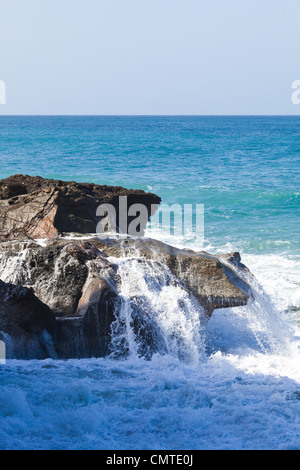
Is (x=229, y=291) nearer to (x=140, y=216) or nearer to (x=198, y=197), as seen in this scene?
(x=140, y=216)

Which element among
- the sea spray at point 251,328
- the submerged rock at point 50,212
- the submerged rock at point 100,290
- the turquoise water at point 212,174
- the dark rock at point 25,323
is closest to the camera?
the dark rock at point 25,323

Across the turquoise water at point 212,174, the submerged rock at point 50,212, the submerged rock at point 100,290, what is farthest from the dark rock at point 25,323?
the turquoise water at point 212,174

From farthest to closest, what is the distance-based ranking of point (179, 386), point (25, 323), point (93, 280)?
point (93, 280) < point (25, 323) < point (179, 386)

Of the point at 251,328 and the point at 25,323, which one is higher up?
the point at 25,323

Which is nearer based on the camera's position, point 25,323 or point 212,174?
point 25,323

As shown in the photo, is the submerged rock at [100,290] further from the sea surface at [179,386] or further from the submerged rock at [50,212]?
the submerged rock at [50,212]

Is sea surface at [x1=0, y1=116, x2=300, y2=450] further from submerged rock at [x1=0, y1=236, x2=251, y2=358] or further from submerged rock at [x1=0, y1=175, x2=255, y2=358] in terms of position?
submerged rock at [x1=0, y1=236, x2=251, y2=358]

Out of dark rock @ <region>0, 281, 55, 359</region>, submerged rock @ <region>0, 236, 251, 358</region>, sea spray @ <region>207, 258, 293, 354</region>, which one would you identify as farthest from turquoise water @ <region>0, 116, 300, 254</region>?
dark rock @ <region>0, 281, 55, 359</region>

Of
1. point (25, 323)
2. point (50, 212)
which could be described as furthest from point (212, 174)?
point (25, 323)

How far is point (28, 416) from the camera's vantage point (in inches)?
277

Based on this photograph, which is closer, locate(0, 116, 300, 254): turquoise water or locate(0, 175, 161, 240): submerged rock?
locate(0, 175, 161, 240): submerged rock

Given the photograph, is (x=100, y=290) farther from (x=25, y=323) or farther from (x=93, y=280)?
(x=25, y=323)

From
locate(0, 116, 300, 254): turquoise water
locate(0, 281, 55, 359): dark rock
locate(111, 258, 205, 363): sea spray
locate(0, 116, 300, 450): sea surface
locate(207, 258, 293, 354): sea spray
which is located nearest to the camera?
locate(0, 116, 300, 450): sea surface
